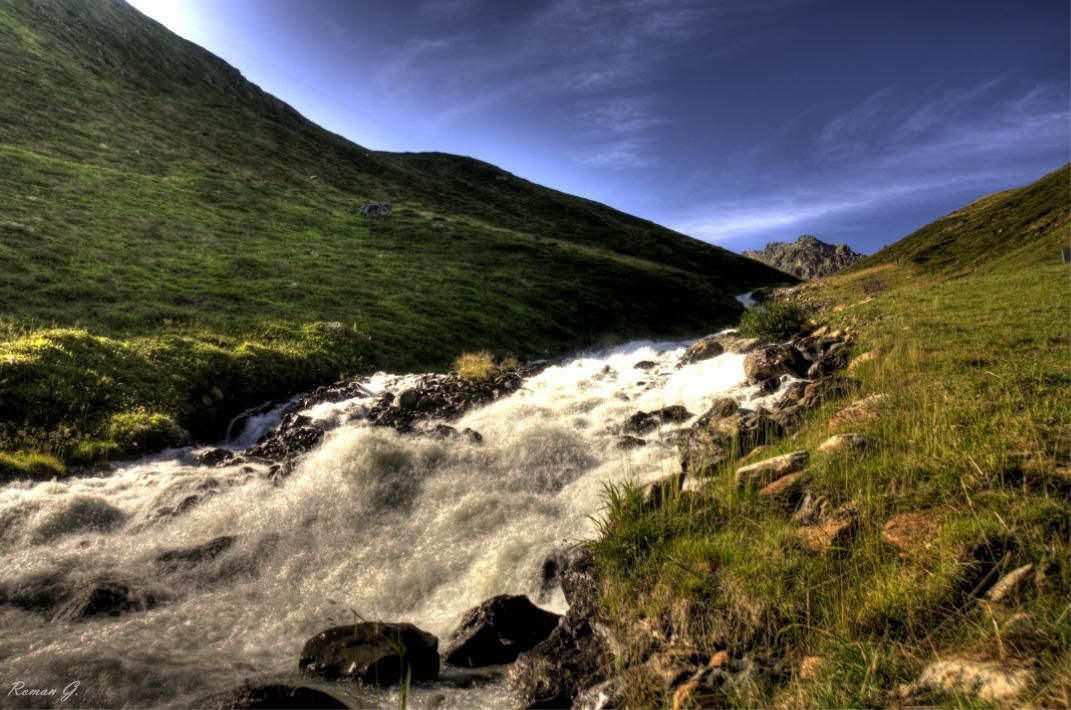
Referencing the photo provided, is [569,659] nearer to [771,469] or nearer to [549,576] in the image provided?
[549,576]

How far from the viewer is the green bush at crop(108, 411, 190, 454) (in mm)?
15344

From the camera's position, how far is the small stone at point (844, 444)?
6910 millimetres

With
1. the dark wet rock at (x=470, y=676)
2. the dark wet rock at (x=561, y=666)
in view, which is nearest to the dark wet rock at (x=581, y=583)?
the dark wet rock at (x=561, y=666)

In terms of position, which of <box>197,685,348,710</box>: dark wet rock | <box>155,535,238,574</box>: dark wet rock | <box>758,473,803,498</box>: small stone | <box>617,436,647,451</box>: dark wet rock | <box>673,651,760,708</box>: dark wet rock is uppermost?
<box>758,473,803,498</box>: small stone

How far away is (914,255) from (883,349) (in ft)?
207

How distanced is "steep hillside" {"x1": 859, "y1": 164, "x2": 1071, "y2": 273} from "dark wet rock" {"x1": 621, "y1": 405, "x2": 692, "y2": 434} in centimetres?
3117

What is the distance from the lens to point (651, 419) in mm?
15195

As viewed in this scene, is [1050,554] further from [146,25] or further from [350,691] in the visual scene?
[146,25]

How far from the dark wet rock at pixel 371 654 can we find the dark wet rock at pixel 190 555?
180 inches

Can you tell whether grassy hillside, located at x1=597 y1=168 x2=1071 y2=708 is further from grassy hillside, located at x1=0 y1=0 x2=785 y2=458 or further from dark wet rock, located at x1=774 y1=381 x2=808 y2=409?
grassy hillside, located at x1=0 y1=0 x2=785 y2=458

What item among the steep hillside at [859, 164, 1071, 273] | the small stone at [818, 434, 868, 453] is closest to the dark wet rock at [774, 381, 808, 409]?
the small stone at [818, 434, 868, 453]

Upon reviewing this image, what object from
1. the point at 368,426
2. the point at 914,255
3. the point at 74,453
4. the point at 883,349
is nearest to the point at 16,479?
the point at 74,453

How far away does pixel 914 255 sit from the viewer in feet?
214

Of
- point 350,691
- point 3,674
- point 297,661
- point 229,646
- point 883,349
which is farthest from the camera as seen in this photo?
point 883,349
